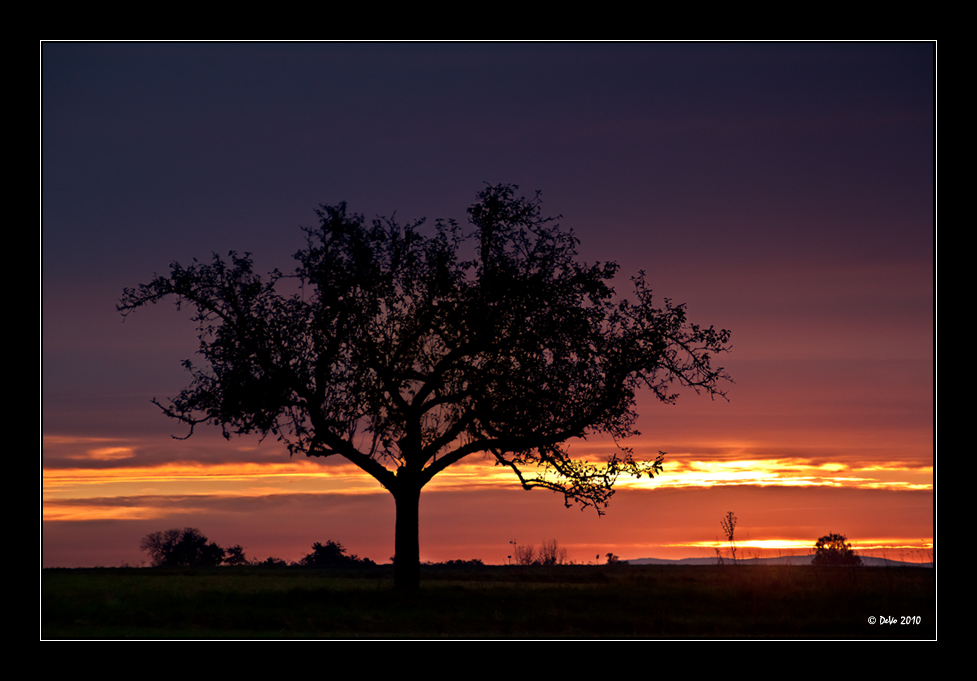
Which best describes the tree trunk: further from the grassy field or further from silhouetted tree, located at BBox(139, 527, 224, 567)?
silhouetted tree, located at BBox(139, 527, 224, 567)

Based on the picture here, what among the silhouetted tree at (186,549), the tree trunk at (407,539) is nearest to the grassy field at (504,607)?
the tree trunk at (407,539)

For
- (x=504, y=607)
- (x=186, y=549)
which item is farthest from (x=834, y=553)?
(x=186, y=549)

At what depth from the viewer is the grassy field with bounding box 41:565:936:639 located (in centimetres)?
2341

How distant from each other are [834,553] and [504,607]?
17.3 meters

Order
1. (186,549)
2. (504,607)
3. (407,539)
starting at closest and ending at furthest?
(504,607)
(407,539)
(186,549)

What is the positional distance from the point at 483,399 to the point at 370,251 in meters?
6.23

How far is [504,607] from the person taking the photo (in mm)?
25875

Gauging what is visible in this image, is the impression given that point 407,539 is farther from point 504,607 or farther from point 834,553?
point 834,553

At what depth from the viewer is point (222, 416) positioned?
28.2 metres

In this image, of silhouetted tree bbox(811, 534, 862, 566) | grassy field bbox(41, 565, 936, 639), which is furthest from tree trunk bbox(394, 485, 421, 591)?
silhouetted tree bbox(811, 534, 862, 566)

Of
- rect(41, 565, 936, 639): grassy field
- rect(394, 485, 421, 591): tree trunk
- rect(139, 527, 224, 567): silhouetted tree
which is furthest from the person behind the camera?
rect(139, 527, 224, 567): silhouetted tree

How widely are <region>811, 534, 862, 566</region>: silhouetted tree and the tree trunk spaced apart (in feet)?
51.8

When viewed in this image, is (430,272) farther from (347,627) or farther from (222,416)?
(347,627)
